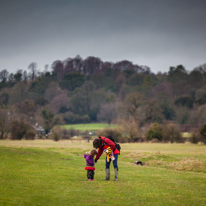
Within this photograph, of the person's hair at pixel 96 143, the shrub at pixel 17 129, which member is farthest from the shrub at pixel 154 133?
the person's hair at pixel 96 143

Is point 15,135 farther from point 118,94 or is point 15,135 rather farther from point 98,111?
point 118,94

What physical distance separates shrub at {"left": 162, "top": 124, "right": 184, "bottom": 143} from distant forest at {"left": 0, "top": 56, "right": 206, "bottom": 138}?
15689mm

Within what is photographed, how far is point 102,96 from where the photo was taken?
13800 centimetres

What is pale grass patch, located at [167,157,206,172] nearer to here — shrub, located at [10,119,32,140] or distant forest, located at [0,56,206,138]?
shrub, located at [10,119,32,140]

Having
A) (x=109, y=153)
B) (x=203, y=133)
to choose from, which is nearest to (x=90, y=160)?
(x=109, y=153)

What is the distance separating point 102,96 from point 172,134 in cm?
8016

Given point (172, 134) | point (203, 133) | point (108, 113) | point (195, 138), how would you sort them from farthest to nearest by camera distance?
1. point (108, 113)
2. point (172, 134)
3. point (195, 138)
4. point (203, 133)

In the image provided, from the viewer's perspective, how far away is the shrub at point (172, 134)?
59188mm

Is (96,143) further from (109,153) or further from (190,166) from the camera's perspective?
(190,166)

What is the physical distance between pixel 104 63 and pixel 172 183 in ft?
612

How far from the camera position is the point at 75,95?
134 m

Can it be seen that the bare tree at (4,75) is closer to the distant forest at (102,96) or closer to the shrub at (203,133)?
the distant forest at (102,96)

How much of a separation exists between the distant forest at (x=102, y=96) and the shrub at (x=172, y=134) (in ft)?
51.5

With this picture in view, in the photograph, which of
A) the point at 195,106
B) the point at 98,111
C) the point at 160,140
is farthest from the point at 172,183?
the point at 98,111
